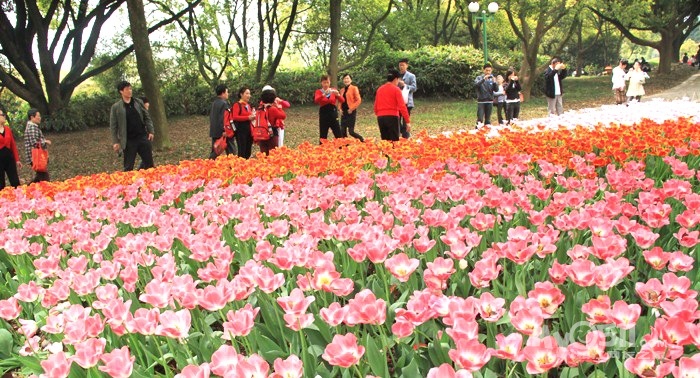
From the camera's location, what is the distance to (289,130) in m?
18.4

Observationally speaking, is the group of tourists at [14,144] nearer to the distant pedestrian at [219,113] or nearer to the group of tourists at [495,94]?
the distant pedestrian at [219,113]

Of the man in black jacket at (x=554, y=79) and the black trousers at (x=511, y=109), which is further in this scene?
the black trousers at (x=511, y=109)

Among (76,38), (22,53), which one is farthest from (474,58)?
(22,53)

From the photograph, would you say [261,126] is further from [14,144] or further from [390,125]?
[14,144]

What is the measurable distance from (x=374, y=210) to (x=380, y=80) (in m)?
22.5

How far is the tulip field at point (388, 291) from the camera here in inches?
66.4

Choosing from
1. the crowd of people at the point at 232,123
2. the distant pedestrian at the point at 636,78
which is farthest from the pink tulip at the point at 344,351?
the distant pedestrian at the point at 636,78

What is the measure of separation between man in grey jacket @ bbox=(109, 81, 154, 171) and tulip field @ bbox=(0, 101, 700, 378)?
4.27 metres

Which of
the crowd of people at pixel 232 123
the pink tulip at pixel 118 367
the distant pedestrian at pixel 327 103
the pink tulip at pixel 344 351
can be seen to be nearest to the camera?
the pink tulip at pixel 344 351

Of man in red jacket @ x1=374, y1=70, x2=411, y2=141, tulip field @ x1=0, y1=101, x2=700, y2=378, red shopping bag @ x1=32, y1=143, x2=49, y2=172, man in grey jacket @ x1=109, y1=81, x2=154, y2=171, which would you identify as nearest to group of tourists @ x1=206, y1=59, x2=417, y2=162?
man in red jacket @ x1=374, y1=70, x2=411, y2=141

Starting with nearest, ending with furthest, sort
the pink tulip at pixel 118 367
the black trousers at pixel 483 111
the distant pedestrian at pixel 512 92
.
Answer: the pink tulip at pixel 118 367, the black trousers at pixel 483 111, the distant pedestrian at pixel 512 92

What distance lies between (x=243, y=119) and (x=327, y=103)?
1.57 m

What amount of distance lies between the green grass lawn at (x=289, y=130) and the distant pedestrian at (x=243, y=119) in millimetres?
3827

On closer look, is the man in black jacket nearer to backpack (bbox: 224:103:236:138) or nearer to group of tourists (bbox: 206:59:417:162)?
group of tourists (bbox: 206:59:417:162)
